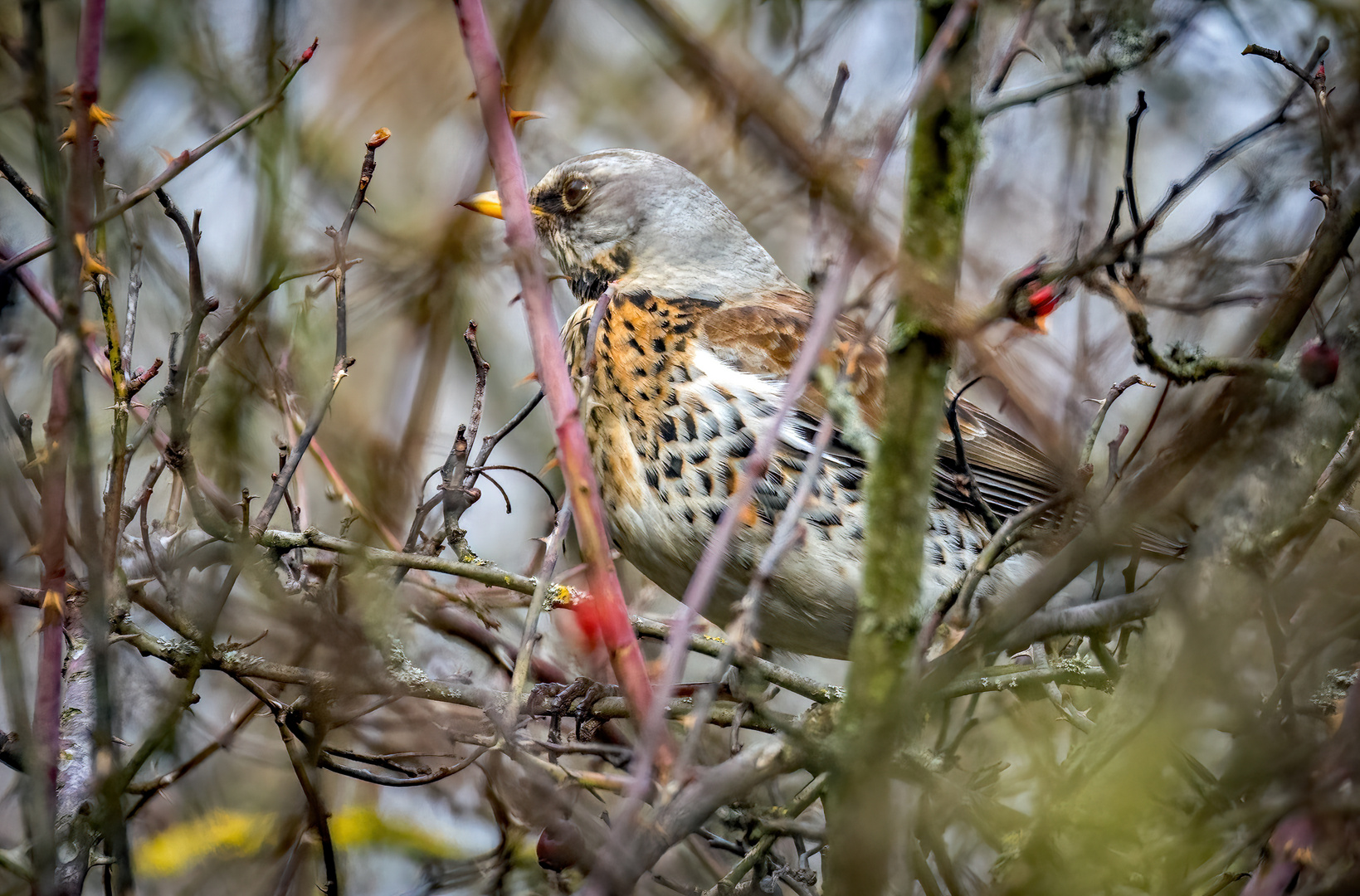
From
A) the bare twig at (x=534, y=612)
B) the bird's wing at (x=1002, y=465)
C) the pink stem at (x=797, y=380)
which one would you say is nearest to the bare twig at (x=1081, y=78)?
the pink stem at (x=797, y=380)

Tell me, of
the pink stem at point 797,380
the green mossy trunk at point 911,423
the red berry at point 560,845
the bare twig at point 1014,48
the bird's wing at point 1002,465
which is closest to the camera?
the pink stem at point 797,380

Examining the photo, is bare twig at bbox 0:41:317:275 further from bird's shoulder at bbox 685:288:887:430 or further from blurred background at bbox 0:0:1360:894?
bird's shoulder at bbox 685:288:887:430

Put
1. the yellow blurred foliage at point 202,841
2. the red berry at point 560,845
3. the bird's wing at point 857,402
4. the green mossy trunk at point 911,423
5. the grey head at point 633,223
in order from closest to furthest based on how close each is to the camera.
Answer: the red berry at point 560,845 < the green mossy trunk at point 911,423 < the yellow blurred foliage at point 202,841 < the bird's wing at point 857,402 < the grey head at point 633,223

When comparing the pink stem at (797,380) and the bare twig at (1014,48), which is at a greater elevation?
the bare twig at (1014,48)

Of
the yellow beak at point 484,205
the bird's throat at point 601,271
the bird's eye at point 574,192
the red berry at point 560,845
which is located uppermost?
the bird's eye at point 574,192

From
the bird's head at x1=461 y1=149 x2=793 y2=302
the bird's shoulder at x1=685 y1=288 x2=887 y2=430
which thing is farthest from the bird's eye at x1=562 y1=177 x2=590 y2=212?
the bird's shoulder at x1=685 y1=288 x2=887 y2=430

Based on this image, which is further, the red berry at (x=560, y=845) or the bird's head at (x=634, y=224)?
the bird's head at (x=634, y=224)

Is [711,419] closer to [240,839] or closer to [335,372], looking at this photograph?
[335,372]

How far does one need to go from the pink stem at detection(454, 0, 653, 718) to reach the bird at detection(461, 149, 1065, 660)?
1505 mm

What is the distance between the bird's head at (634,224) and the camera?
422 cm

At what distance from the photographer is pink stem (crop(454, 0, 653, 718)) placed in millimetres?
1364

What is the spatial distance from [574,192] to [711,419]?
1.31 m

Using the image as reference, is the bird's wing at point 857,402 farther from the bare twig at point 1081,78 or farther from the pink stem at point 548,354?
the pink stem at point 548,354

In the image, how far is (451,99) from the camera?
5.87 metres
